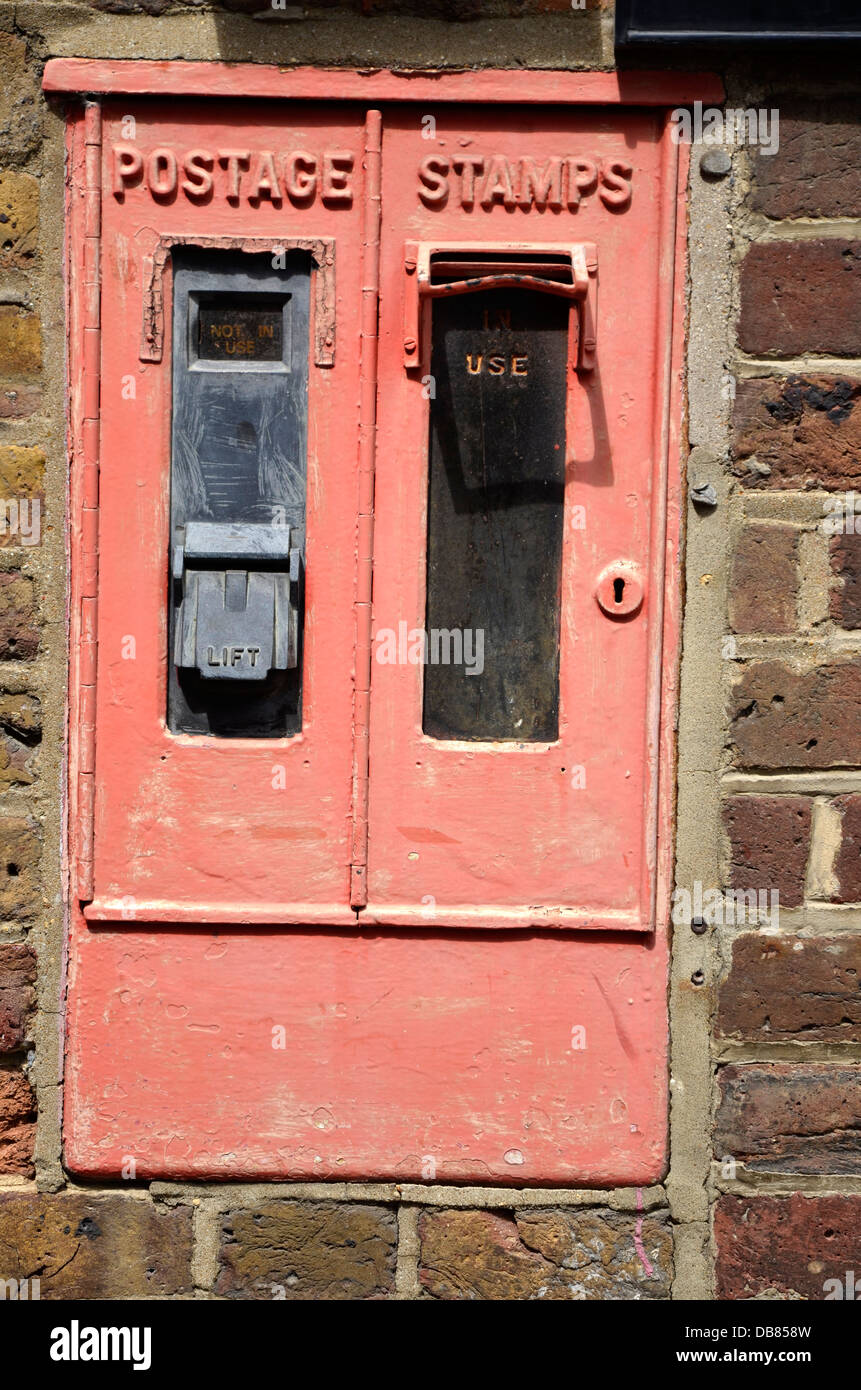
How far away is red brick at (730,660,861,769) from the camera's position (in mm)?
2104

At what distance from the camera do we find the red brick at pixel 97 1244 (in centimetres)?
216

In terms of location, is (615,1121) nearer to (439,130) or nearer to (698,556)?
(698,556)

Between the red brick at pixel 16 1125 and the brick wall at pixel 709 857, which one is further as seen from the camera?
the red brick at pixel 16 1125

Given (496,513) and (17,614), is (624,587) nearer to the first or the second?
(496,513)

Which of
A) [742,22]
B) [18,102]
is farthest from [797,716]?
[18,102]

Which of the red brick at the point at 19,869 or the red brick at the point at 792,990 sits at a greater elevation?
the red brick at the point at 19,869

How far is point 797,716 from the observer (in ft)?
6.91

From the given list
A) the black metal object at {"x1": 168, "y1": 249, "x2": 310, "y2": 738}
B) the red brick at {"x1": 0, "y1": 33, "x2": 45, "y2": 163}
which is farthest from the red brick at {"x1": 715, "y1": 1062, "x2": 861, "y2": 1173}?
the red brick at {"x1": 0, "y1": 33, "x2": 45, "y2": 163}

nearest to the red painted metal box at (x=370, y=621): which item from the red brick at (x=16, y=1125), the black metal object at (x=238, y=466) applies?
the black metal object at (x=238, y=466)

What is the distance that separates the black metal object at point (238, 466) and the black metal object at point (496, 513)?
0.27m

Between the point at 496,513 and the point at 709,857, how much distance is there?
0.79m

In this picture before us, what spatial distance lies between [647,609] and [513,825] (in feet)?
1.61

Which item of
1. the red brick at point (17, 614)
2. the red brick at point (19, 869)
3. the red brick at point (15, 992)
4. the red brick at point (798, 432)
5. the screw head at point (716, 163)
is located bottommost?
the red brick at point (15, 992)

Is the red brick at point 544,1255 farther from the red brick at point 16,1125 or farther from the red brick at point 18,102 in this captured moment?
the red brick at point 18,102
